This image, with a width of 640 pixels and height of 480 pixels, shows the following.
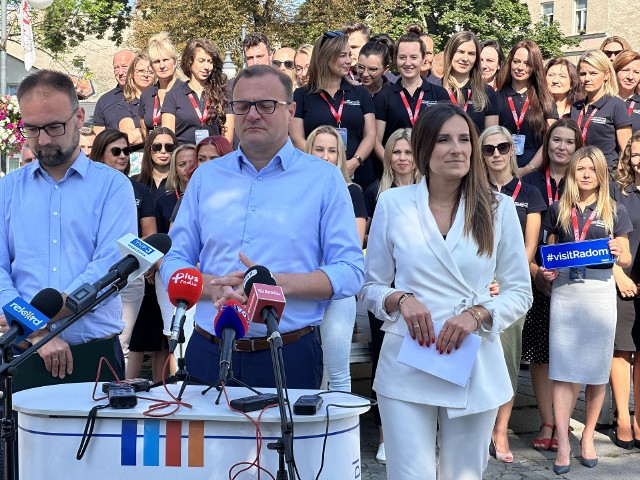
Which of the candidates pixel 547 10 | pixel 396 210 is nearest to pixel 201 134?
pixel 396 210

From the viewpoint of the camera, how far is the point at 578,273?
688cm

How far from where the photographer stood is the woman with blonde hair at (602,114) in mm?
8945

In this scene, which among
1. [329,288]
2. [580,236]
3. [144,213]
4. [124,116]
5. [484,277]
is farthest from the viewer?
[124,116]

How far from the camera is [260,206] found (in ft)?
12.7

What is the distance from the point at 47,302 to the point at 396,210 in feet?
5.80

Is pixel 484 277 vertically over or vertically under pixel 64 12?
under

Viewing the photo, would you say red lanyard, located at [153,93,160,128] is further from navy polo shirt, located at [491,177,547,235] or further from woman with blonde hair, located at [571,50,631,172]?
woman with blonde hair, located at [571,50,631,172]

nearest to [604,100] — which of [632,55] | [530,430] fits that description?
[632,55]

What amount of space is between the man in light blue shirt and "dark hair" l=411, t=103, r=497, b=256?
1.36 meters

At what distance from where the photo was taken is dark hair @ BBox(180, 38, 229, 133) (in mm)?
8766

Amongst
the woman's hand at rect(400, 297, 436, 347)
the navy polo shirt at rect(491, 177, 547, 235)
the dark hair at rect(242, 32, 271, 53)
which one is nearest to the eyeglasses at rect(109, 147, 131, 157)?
the dark hair at rect(242, 32, 271, 53)

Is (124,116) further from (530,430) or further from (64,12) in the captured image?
(64,12)

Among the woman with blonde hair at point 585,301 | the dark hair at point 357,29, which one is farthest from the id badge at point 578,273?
the dark hair at point 357,29

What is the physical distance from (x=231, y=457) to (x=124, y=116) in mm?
7094
